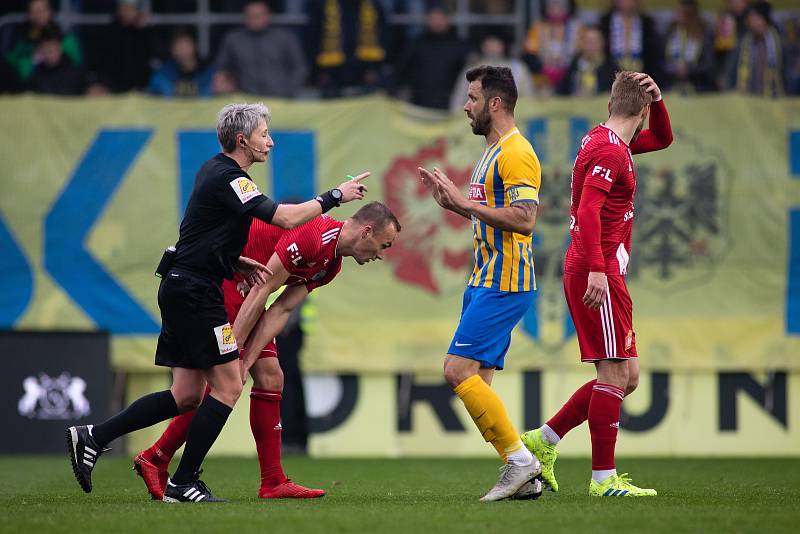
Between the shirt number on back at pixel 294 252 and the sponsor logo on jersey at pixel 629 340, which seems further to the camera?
the shirt number on back at pixel 294 252

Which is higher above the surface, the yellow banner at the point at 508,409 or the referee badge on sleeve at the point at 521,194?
the referee badge on sleeve at the point at 521,194

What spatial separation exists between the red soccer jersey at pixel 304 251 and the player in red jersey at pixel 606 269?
1.47 metres

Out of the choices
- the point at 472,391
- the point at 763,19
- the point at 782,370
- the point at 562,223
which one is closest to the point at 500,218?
the point at 472,391

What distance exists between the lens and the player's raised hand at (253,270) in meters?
7.40

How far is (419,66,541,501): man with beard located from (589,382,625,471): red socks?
43 cm

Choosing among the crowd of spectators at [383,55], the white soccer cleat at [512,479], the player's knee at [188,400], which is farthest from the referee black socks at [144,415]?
the crowd of spectators at [383,55]

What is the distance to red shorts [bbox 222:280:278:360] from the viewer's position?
26.0 ft

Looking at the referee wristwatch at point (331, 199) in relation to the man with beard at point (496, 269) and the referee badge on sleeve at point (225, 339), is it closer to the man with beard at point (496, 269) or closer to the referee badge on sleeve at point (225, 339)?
the man with beard at point (496, 269)

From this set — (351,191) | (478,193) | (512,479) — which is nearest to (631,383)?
(512,479)

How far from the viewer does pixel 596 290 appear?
283 inches

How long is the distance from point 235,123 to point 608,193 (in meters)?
2.24

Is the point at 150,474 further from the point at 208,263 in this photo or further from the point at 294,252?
the point at 294,252

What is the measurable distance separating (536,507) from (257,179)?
7.02m

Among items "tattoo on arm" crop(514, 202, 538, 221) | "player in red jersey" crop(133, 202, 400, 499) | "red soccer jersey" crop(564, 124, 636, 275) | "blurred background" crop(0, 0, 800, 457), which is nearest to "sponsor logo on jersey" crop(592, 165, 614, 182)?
"red soccer jersey" crop(564, 124, 636, 275)
